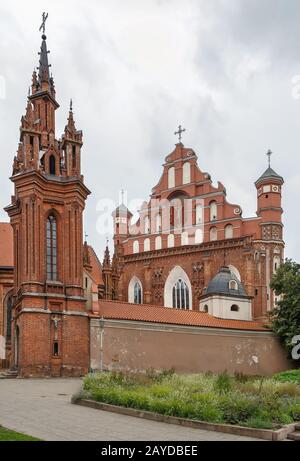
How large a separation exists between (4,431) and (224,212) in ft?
144

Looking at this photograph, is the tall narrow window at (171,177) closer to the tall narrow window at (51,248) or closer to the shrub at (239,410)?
the tall narrow window at (51,248)

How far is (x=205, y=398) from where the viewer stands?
1728 centimetres

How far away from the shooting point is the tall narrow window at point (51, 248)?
3625 cm

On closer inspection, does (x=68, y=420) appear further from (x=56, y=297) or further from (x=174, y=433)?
(x=56, y=297)

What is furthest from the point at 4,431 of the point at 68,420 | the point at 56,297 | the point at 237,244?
the point at 237,244

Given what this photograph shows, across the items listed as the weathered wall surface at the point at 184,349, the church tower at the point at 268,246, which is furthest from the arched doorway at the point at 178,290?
the weathered wall surface at the point at 184,349

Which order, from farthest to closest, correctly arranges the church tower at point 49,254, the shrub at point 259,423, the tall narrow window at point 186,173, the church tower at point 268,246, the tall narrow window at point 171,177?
1. the tall narrow window at point 171,177
2. the tall narrow window at point 186,173
3. the church tower at point 268,246
4. the church tower at point 49,254
5. the shrub at point 259,423

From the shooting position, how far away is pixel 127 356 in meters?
37.5

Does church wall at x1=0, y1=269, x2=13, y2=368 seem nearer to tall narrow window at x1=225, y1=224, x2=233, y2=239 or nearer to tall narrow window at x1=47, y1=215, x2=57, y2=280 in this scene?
tall narrow window at x1=47, y1=215, x2=57, y2=280

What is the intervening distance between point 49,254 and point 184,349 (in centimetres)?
1084

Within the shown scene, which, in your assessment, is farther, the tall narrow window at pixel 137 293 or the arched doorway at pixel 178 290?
the tall narrow window at pixel 137 293

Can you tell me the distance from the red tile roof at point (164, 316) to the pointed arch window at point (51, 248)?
12.7ft

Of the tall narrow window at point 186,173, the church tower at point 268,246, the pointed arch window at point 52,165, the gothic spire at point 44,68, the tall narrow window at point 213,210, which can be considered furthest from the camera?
the tall narrow window at point 186,173

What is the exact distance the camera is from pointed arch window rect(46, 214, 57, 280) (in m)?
36.2
